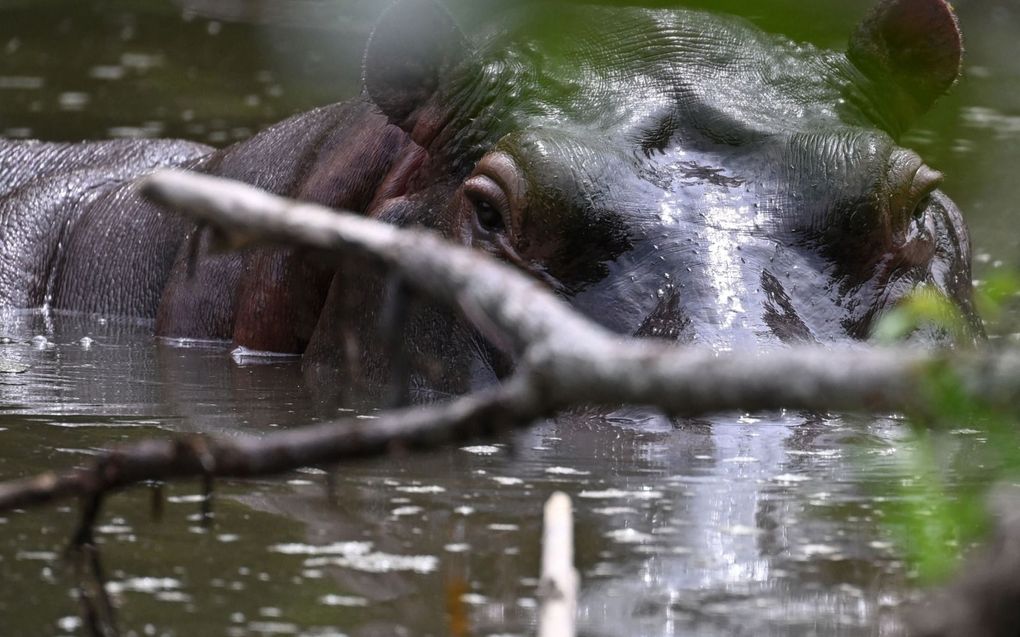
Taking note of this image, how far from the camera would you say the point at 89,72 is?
13.2m

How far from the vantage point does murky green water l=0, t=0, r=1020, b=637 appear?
2.61 m

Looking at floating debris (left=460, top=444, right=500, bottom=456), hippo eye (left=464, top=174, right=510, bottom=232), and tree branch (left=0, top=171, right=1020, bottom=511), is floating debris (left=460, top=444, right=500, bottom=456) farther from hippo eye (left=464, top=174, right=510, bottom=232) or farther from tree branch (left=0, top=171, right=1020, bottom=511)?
tree branch (left=0, top=171, right=1020, bottom=511)

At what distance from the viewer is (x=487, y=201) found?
457 cm

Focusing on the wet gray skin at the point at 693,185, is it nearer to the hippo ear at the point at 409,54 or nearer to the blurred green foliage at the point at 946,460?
the hippo ear at the point at 409,54

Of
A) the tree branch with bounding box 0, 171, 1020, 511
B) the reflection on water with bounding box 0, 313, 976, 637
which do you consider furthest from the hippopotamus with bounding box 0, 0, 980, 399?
the tree branch with bounding box 0, 171, 1020, 511

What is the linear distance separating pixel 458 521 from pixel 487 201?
1537 mm

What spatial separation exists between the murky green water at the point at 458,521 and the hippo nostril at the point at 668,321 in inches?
8.8

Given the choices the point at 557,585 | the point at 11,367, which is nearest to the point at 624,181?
the point at 11,367

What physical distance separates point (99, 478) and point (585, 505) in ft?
4.16

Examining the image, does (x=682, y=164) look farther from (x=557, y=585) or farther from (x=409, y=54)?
(x=557, y=585)

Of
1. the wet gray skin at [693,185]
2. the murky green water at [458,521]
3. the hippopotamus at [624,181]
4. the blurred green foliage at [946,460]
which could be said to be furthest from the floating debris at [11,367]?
the blurred green foliage at [946,460]

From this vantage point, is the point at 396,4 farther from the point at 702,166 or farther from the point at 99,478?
the point at 99,478

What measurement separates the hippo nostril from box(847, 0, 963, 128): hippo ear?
125 cm

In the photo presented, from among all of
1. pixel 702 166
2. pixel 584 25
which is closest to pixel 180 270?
pixel 584 25
